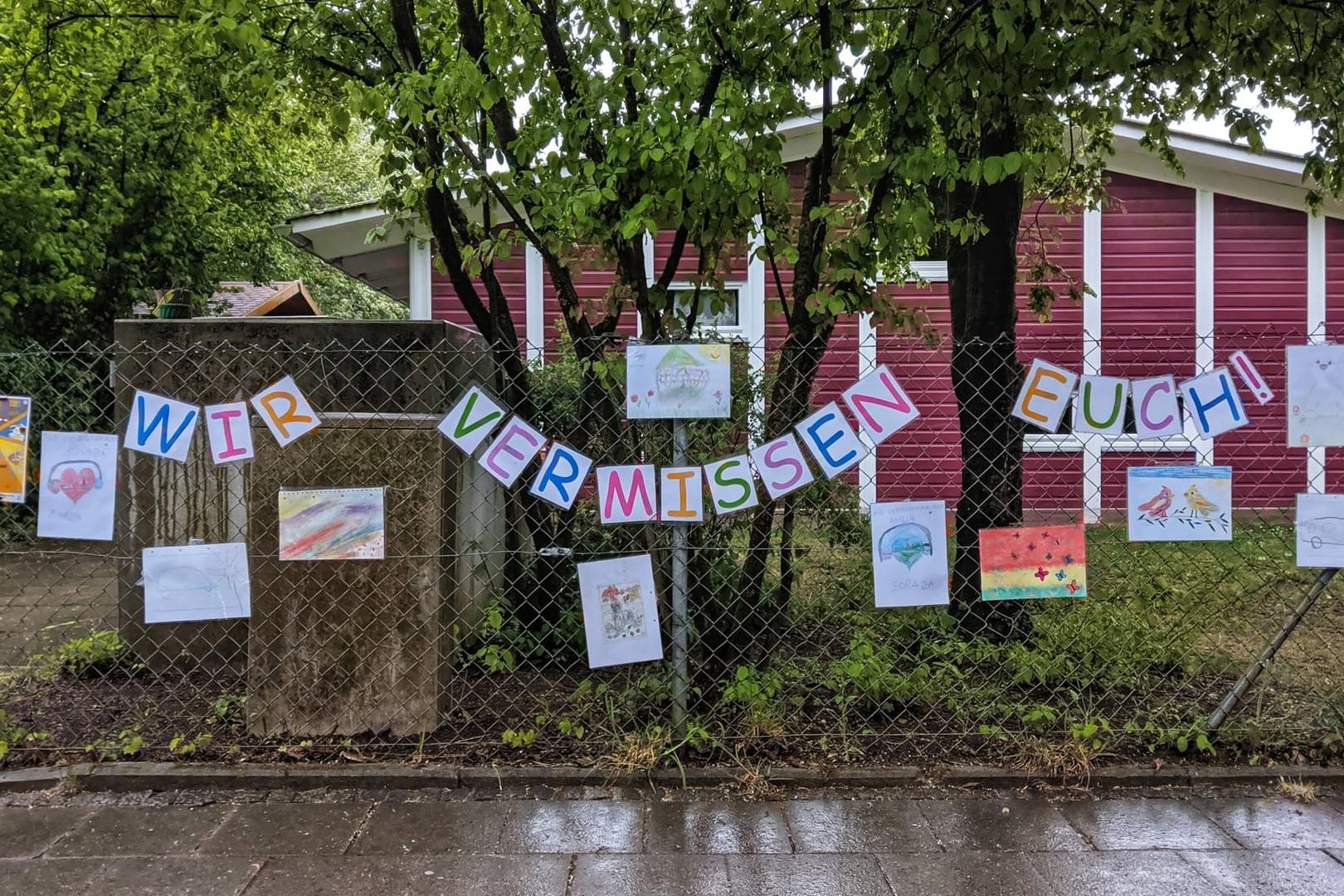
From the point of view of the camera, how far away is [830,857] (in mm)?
3176

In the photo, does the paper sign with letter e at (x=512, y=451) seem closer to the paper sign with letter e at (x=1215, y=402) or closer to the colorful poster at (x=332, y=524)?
the colorful poster at (x=332, y=524)

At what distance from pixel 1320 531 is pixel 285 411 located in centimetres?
430

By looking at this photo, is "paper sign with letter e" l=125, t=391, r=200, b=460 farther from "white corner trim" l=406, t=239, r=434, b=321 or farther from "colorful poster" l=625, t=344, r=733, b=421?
"white corner trim" l=406, t=239, r=434, b=321

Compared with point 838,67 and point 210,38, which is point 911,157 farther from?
point 210,38

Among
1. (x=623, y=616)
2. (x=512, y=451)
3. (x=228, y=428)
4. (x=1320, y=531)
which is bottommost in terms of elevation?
(x=623, y=616)

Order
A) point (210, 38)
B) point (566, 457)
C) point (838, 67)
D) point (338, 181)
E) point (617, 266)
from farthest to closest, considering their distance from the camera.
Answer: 1. point (338, 181)
2. point (210, 38)
3. point (617, 266)
4. point (838, 67)
5. point (566, 457)

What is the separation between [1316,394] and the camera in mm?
3715

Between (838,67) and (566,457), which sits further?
(838,67)

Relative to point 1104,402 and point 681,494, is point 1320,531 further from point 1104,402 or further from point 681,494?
point 681,494

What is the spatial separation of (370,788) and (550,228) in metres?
2.58

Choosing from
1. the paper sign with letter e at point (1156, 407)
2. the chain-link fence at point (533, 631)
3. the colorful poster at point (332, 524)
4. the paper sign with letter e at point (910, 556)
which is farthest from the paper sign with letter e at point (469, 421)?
the paper sign with letter e at point (1156, 407)

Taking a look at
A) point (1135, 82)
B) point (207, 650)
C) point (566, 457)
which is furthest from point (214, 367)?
point (1135, 82)

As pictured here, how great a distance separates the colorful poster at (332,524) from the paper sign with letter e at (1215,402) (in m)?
3.38

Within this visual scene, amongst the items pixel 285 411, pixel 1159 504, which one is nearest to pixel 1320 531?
pixel 1159 504
